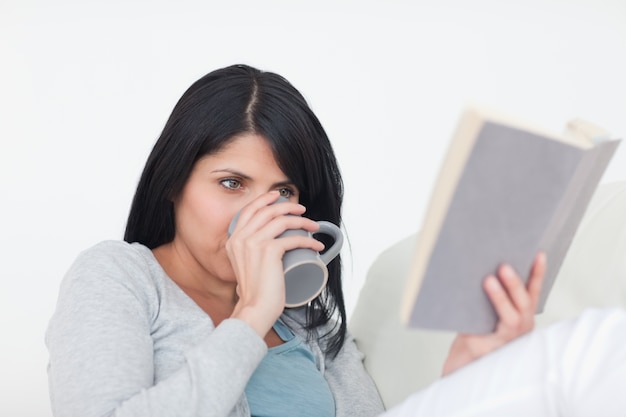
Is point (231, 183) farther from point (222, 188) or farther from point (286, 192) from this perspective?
point (286, 192)

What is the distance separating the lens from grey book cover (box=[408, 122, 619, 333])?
0.90 metres

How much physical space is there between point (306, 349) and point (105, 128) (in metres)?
1.41

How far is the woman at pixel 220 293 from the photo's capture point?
126 centimetres

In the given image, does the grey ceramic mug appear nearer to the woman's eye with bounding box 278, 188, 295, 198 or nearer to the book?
the woman's eye with bounding box 278, 188, 295, 198

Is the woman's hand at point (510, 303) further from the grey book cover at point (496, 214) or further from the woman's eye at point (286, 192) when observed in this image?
the woman's eye at point (286, 192)

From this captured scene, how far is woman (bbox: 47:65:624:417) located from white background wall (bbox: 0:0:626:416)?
1.09 metres

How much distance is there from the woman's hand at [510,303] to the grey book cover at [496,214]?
0.01 metres

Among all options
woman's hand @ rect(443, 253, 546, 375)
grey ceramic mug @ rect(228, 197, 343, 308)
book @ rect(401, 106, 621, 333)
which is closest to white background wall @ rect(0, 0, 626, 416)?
grey ceramic mug @ rect(228, 197, 343, 308)

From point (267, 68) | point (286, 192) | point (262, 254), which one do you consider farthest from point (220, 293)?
point (267, 68)

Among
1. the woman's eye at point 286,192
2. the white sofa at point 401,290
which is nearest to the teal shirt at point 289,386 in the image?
the white sofa at point 401,290

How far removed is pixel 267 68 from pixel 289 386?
1.50 m

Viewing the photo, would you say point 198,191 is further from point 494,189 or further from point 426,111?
point 426,111

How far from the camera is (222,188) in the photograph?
1597 mm

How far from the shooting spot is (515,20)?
288 cm
